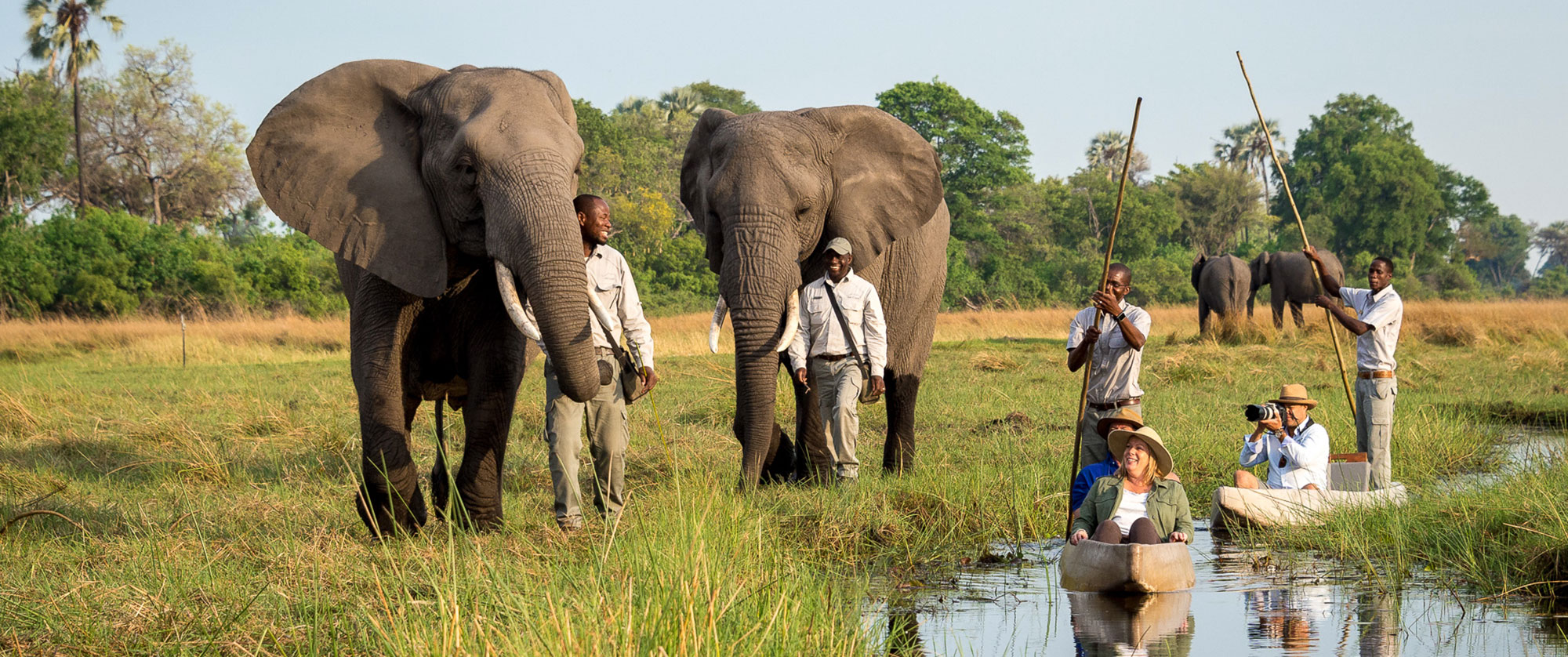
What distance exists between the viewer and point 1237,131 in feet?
280

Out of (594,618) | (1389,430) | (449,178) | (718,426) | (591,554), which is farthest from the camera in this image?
(718,426)

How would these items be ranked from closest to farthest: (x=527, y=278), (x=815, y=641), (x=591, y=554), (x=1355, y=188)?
(x=815, y=641), (x=591, y=554), (x=527, y=278), (x=1355, y=188)

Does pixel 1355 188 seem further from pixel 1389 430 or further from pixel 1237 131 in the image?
pixel 1389 430

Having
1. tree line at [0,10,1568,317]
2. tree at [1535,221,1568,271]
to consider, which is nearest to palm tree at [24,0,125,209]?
tree line at [0,10,1568,317]

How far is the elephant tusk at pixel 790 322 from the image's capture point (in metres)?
7.82

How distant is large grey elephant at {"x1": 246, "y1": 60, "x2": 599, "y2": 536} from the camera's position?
A: 595 cm

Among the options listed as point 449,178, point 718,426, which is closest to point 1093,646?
point 449,178

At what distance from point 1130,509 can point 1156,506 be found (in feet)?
0.38

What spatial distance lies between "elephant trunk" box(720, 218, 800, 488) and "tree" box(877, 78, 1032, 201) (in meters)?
40.0

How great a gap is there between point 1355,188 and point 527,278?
51855 millimetres

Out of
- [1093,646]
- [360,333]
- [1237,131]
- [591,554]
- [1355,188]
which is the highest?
[1237,131]

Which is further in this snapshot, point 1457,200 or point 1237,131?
point 1237,131

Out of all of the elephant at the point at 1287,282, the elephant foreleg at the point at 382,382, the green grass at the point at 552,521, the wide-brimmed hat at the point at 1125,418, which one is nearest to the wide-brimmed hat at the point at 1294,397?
the green grass at the point at 552,521

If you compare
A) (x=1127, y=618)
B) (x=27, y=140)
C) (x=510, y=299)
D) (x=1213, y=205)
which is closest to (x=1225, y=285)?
(x=1127, y=618)
